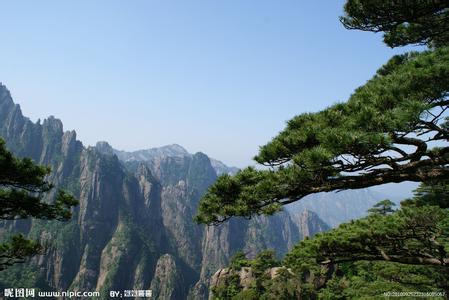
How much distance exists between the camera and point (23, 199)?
10336 millimetres

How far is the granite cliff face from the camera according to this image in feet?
428

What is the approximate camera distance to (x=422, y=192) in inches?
691

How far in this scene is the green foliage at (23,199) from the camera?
30.7 feet

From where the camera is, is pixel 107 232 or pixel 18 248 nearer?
pixel 18 248

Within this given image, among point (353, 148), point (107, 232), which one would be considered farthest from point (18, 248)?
point (107, 232)

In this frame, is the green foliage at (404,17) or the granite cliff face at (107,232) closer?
the green foliage at (404,17)

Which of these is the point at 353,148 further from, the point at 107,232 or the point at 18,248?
the point at 107,232

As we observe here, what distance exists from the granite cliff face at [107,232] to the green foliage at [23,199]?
4766 inches

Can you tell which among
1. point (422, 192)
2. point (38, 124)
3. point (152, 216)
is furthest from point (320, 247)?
point (38, 124)

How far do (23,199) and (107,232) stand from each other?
15099 centimetres

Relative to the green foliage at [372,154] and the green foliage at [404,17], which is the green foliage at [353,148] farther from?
the green foliage at [404,17]

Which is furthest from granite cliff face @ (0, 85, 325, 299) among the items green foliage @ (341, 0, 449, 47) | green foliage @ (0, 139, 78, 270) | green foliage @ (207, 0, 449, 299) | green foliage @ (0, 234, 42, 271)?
green foliage @ (341, 0, 449, 47)

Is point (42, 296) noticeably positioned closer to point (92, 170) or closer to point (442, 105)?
point (92, 170)

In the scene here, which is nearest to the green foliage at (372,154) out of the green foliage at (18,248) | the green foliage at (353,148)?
the green foliage at (353,148)
